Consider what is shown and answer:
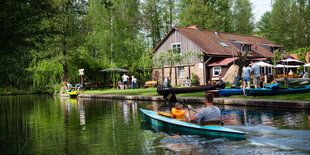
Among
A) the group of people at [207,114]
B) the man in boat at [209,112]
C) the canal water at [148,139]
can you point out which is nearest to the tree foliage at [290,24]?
the canal water at [148,139]

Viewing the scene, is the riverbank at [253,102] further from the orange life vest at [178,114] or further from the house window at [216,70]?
the house window at [216,70]

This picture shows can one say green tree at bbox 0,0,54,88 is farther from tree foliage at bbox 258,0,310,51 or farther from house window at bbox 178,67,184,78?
tree foliage at bbox 258,0,310,51

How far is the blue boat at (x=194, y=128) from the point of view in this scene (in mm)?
7832

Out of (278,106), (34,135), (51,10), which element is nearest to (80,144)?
(34,135)

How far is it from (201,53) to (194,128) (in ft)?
88.3

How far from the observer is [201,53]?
115 ft

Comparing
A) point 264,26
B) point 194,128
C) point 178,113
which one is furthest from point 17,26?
point 264,26

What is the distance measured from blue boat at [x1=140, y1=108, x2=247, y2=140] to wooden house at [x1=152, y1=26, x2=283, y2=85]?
76.5 feet

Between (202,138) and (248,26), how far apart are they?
52.1 meters

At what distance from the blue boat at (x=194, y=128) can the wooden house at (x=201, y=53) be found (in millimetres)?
23307

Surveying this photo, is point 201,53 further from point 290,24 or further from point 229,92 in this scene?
point 290,24

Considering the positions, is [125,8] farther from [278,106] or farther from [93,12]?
[278,106]

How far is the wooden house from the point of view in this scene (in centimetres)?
3478

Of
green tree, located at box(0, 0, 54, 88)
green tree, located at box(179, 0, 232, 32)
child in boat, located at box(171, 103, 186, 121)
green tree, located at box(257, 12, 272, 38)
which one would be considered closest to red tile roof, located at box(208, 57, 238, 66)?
green tree, located at box(179, 0, 232, 32)
